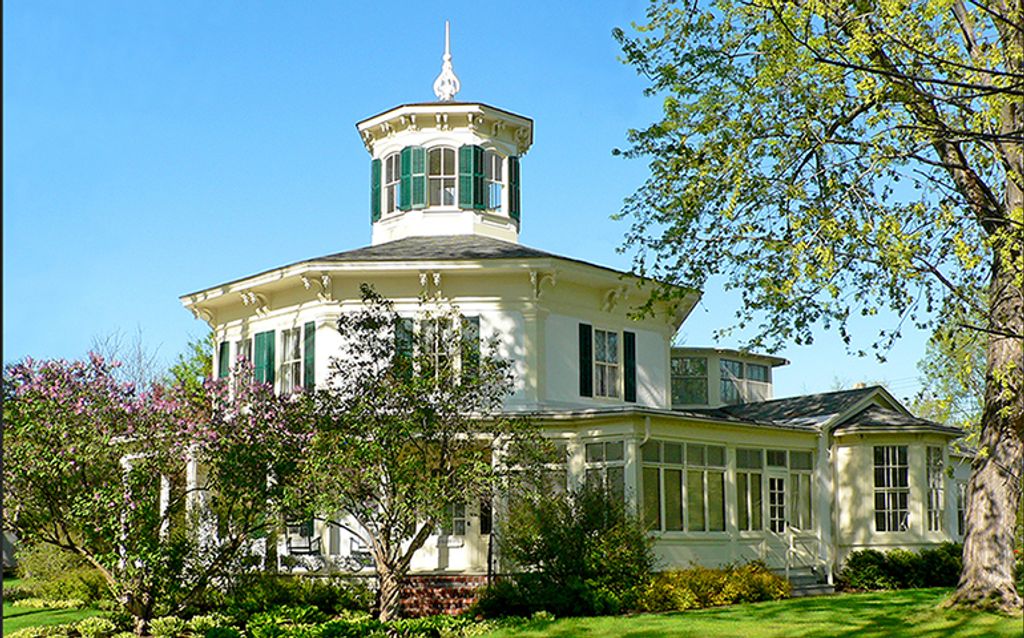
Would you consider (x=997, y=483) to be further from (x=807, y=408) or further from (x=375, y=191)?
(x=375, y=191)

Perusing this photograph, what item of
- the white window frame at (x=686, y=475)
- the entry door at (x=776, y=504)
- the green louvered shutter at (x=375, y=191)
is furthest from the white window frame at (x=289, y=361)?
the entry door at (x=776, y=504)

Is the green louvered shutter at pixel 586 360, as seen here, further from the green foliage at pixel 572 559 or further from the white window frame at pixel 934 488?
the white window frame at pixel 934 488

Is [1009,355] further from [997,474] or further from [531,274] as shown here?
[531,274]

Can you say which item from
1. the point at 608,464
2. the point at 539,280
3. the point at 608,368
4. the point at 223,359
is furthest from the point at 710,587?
the point at 223,359

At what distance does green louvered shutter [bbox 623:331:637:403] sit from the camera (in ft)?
82.8

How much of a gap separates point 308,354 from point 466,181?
19.0 ft

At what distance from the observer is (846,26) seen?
14.8 metres

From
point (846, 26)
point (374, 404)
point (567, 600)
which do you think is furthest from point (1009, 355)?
point (374, 404)

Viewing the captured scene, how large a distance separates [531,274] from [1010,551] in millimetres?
10751

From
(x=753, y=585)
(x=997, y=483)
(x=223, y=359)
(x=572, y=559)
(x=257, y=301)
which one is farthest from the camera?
(x=223, y=359)

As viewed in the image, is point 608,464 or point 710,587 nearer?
point 710,587

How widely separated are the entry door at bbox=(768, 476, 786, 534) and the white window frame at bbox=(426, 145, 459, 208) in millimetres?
9709

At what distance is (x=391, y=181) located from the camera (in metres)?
27.5

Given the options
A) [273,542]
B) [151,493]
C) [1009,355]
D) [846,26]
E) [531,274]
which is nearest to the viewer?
[846,26]
